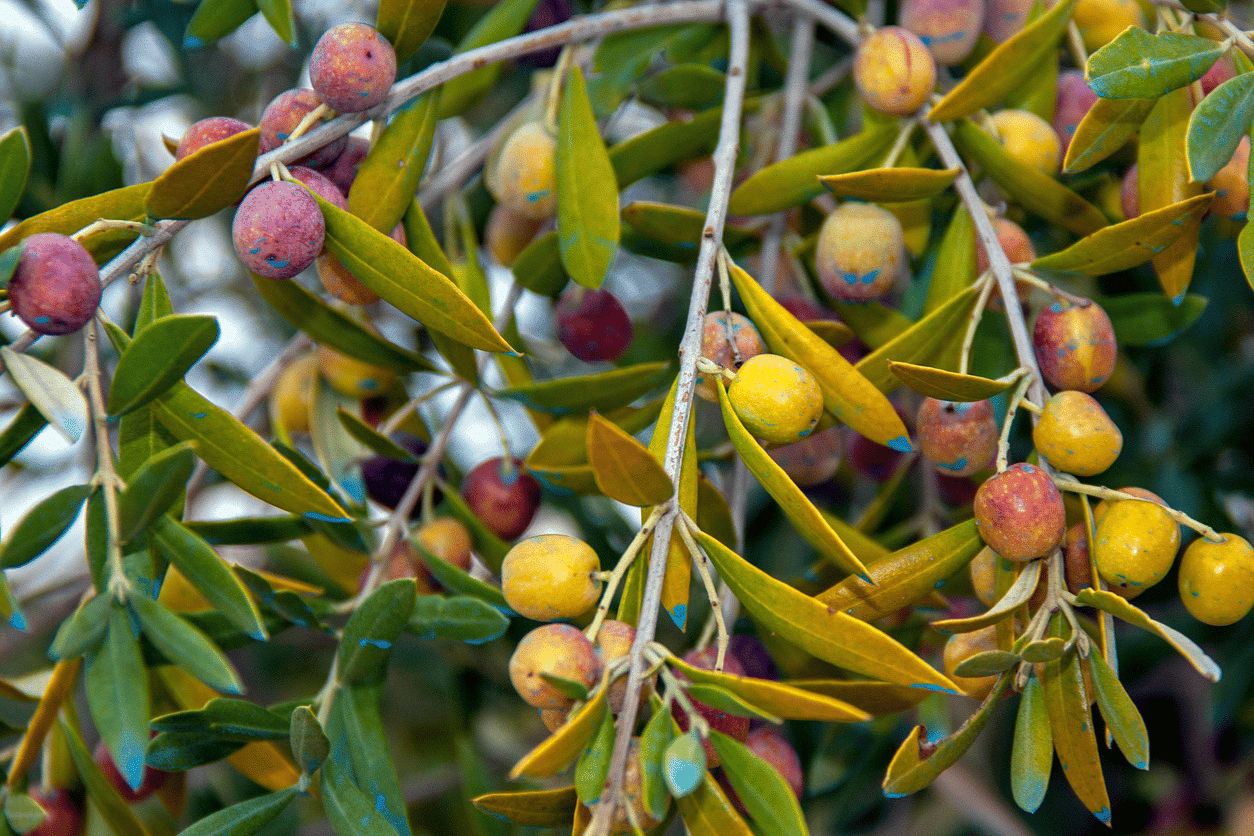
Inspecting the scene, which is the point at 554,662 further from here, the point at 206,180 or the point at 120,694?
the point at 206,180

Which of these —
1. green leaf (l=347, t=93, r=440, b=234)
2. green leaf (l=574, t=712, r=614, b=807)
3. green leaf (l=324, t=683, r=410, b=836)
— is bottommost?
green leaf (l=324, t=683, r=410, b=836)

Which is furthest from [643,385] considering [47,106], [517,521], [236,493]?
[47,106]

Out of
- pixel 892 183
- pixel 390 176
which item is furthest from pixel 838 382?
pixel 390 176

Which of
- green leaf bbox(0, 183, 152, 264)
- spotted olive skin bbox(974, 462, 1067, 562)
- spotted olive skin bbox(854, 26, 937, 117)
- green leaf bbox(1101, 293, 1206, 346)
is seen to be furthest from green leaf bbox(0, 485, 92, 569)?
green leaf bbox(1101, 293, 1206, 346)

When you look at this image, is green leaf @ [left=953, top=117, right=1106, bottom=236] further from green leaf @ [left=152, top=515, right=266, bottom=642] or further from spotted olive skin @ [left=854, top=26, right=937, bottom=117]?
green leaf @ [left=152, top=515, right=266, bottom=642]

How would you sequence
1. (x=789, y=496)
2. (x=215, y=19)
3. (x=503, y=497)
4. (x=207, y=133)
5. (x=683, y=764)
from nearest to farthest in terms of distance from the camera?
1. (x=683, y=764)
2. (x=789, y=496)
3. (x=207, y=133)
4. (x=215, y=19)
5. (x=503, y=497)

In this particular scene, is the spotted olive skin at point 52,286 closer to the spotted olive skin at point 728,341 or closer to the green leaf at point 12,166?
the green leaf at point 12,166
